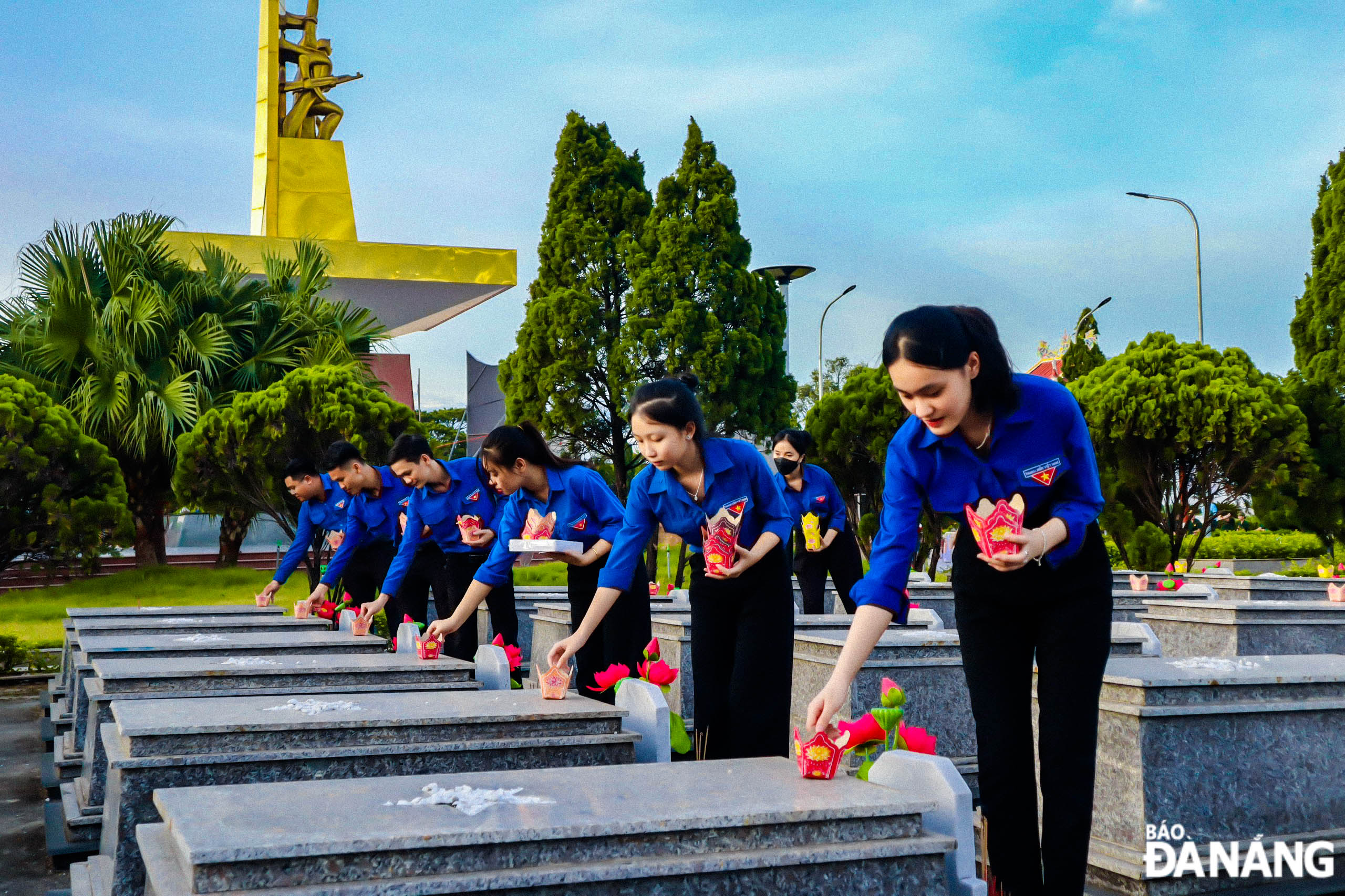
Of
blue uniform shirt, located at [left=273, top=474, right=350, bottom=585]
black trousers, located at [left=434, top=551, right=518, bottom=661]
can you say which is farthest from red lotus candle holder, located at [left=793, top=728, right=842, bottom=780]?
blue uniform shirt, located at [left=273, top=474, right=350, bottom=585]

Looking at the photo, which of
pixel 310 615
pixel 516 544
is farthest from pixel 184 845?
pixel 310 615

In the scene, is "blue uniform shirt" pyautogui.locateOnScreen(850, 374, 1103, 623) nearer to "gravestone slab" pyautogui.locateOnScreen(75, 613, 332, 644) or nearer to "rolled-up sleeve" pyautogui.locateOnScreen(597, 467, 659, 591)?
"rolled-up sleeve" pyautogui.locateOnScreen(597, 467, 659, 591)

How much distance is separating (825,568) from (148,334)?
1116 centimetres

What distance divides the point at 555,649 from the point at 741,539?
72cm

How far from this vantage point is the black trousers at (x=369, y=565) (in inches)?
344

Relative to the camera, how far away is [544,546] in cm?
467

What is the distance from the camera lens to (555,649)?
158 inches

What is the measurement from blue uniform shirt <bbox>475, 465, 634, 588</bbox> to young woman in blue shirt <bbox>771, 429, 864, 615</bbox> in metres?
3.28

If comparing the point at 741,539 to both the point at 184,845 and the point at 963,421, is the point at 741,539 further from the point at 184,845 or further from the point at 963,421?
the point at 184,845

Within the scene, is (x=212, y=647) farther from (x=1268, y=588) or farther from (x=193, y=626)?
(x=1268, y=588)

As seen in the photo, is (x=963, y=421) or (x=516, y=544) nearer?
(x=963, y=421)

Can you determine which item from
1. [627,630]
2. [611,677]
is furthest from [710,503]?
[627,630]

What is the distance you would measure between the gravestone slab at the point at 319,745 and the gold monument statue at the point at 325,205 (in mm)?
24544

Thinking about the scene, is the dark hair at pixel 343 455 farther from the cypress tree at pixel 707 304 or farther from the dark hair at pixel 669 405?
the cypress tree at pixel 707 304
